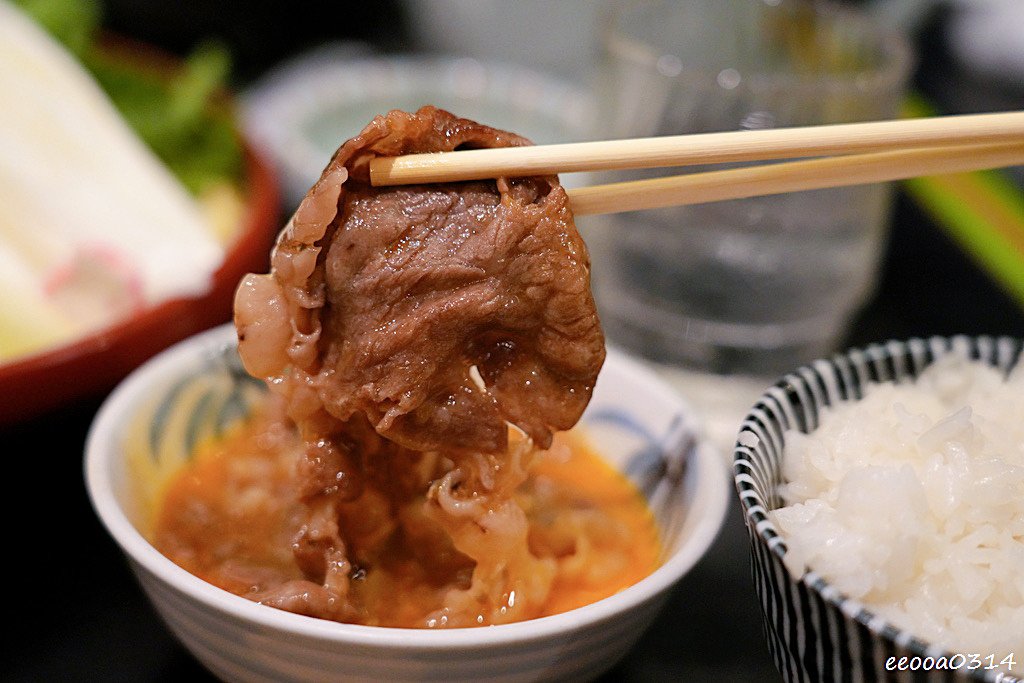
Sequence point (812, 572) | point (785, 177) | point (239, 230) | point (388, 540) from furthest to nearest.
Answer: point (239, 230) → point (388, 540) → point (785, 177) → point (812, 572)

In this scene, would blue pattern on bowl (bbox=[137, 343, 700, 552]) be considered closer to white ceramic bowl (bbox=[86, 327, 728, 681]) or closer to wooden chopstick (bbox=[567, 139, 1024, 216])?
white ceramic bowl (bbox=[86, 327, 728, 681])

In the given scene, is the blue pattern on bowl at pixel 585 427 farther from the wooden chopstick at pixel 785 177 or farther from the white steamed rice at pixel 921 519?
the wooden chopstick at pixel 785 177

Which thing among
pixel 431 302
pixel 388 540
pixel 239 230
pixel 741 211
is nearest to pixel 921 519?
pixel 431 302

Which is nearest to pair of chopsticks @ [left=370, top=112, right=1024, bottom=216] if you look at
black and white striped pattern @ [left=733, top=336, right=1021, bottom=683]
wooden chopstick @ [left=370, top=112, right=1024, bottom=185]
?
wooden chopstick @ [left=370, top=112, right=1024, bottom=185]

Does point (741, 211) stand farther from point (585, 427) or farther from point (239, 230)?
point (239, 230)

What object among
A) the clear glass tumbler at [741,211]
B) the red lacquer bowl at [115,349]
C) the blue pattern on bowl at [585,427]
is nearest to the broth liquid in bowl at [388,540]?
the blue pattern on bowl at [585,427]

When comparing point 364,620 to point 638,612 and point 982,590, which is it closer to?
point 638,612

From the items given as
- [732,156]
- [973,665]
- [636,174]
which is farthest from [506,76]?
[973,665]
